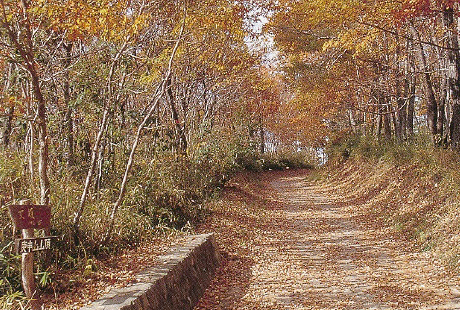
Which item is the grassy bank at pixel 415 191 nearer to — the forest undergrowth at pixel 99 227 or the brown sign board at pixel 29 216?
the forest undergrowth at pixel 99 227

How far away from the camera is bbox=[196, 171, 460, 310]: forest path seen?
5.96 metres

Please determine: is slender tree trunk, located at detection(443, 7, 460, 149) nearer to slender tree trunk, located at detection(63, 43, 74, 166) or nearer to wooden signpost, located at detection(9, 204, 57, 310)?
slender tree trunk, located at detection(63, 43, 74, 166)

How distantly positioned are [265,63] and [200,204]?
9.16m

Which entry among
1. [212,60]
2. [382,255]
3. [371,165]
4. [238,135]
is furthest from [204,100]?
[382,255]

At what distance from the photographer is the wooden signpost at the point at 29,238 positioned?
3.92 m

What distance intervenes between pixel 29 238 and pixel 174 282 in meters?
2.04

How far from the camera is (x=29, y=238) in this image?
395 centimetres

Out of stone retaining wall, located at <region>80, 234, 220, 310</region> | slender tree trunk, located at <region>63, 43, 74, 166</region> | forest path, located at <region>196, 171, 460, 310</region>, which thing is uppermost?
slender tree trunk, located at <region>63, 43, 74, 166</region>

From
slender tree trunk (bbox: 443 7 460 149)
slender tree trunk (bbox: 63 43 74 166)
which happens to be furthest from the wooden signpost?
slender tree trunk (bbox: 443 7 460 149)

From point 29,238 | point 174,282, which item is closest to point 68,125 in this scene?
point 174,282

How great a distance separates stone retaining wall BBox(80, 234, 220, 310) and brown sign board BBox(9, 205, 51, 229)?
0.92 metres

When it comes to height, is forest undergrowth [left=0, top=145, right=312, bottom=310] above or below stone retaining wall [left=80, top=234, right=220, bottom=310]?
above

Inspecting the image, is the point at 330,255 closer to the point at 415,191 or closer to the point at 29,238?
the point at 415,191

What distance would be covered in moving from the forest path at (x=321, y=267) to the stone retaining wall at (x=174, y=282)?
263 millimetres
